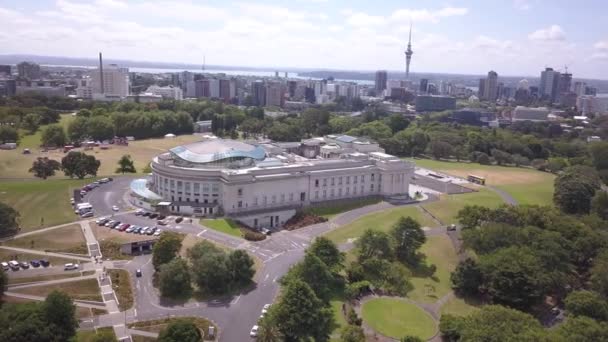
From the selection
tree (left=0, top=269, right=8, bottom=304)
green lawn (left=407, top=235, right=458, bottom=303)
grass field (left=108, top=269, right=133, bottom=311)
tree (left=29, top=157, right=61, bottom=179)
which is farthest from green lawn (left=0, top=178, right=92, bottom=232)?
green lawn (left=407, top=235, right=458, bottom=303)

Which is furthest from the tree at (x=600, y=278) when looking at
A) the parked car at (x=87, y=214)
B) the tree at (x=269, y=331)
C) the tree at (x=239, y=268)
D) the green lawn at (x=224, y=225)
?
the parked car at (x=87, y=214)

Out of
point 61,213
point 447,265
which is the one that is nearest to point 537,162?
point 447,265

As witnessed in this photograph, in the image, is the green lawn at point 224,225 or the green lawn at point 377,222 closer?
the green lawn at point 224,225

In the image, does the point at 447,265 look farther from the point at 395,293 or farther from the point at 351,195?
the point at 351,195

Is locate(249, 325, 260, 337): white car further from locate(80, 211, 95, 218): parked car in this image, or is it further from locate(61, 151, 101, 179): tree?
locate(61, 151, 101, 179): tree

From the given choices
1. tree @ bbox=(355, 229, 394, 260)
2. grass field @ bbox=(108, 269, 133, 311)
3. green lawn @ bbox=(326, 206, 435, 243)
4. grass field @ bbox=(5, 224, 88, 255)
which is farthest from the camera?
green lawn @ bbox=(326, 206, 435, 243)

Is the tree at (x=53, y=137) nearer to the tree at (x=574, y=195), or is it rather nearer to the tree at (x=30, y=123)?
the tree at (x=30, y=123)
